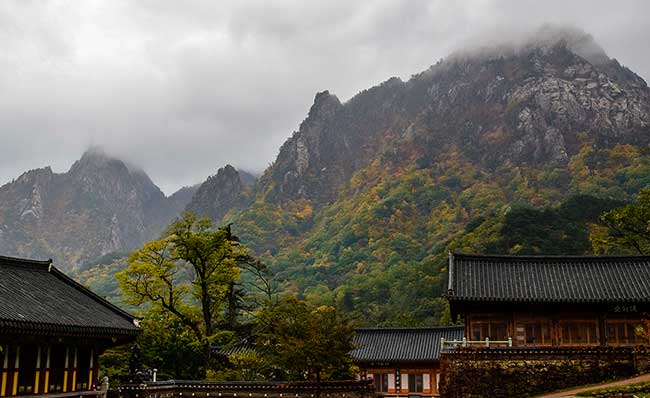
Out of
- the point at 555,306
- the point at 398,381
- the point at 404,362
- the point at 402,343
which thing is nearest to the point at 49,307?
the point at 555,306

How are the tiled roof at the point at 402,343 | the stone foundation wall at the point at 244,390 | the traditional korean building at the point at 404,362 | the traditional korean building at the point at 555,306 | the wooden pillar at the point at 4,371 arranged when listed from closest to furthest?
the wooden pillar at the point at 4,371 < the stone foundation wall at the point at 244,390 < the traditional korean building at the point at 555,306 < the traditional korean building at the point at 404,362 < the tiled roof at the point at 402,343

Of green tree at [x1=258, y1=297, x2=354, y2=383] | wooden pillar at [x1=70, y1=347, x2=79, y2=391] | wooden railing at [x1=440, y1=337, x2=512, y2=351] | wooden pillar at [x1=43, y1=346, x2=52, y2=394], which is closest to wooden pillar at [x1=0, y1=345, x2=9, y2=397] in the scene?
wooden pillar at [x1=43, y1=346, x2=52, y2=394]

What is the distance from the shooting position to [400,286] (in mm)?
100438

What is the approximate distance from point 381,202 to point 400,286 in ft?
140

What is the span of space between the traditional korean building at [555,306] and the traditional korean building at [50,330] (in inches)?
685

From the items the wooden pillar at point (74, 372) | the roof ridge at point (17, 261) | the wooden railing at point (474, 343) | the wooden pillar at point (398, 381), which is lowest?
the wooden pillar at point (398, 381)

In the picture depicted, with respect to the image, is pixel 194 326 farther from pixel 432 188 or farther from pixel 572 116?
pixel 572 116

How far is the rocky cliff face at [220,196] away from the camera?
18326 centimetres

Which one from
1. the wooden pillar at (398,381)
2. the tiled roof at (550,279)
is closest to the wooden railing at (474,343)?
the tiled roof at (550,279)

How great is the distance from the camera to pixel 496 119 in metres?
162

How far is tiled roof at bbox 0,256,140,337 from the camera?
2239 centimetres

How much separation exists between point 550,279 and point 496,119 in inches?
5152

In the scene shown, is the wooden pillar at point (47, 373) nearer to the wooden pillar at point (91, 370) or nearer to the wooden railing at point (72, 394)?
the wooden railing at point (72, 394)

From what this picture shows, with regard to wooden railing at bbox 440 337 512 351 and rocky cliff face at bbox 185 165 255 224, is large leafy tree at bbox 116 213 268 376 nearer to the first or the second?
wooden railing at bbox 440 337 512 351
